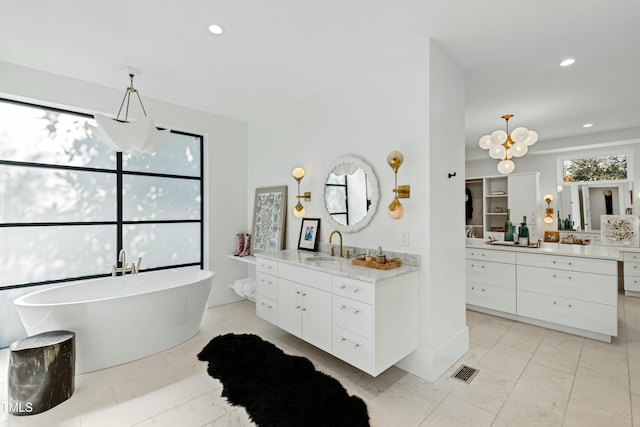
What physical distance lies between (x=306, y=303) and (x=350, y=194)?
3.93ft

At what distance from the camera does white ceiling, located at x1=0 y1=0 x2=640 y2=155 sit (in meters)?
2.10

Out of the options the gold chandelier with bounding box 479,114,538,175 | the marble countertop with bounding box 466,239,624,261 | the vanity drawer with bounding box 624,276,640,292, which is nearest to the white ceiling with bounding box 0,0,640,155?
the gold chandelier with bounding box 479,114,538,175

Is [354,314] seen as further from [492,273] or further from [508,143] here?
[508,143]

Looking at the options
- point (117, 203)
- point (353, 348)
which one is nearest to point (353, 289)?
point (353, 348)

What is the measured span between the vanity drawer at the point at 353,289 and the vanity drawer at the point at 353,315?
4cm

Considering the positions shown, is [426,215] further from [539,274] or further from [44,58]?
[44,58]

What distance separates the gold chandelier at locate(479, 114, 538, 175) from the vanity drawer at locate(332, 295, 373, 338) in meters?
2.91

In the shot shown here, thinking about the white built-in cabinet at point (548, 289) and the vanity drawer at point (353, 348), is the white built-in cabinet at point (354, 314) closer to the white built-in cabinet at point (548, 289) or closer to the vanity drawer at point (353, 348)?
the vanity drawer at point (353, 348)

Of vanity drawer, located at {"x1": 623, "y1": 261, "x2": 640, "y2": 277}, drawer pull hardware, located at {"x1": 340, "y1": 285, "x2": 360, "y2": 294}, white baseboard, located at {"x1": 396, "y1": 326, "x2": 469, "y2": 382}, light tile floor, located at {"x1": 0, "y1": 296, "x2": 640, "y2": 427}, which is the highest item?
drawer pull hardware, located at {"x1": 340, "y1": 285, "x2": 360, "y2": 294}

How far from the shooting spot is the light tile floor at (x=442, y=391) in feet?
6.53

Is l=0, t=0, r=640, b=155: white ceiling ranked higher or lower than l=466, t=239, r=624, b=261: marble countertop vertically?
higher

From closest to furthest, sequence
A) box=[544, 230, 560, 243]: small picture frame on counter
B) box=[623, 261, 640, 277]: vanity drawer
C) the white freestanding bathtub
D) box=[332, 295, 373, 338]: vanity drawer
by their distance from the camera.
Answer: box=[332, 295, 373, 338]: vanity drawer < the white freestanding bathtub < box=[623, 261, 640, 277]: vanity drawer < box=[544, 230, 560, 243]: small picture frame on counter

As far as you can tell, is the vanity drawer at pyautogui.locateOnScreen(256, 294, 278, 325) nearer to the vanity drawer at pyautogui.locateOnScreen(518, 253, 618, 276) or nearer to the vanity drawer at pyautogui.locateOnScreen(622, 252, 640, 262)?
the vanity drawer at pyautogui.locateOnScreen(518, 253, 618, 276)

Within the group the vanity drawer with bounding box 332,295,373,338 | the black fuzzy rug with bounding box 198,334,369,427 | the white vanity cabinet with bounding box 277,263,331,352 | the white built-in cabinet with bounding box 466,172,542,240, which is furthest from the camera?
the white built-in cabinet with bounding box 466,172,542,240
